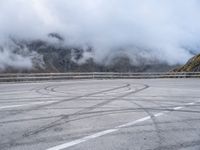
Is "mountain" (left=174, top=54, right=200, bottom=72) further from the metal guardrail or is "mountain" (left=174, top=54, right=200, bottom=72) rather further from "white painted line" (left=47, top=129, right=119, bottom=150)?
"white painted line" (left=47, top=129, right=119, bottom=150)

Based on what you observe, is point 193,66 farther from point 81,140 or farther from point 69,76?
point 81,140

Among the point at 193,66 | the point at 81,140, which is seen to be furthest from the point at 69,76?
the point at 193,66

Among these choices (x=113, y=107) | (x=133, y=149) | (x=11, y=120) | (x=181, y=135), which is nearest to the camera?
(x=133, y=149)

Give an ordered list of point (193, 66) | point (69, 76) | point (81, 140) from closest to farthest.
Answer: point (81, 140) < point (69, 76) < point (193, 66)

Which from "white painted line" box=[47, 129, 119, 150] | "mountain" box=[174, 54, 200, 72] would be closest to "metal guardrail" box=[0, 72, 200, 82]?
"white painted line" box=[47, 129, 119, 150]

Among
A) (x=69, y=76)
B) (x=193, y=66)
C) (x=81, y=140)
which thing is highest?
(x=193, y=66)

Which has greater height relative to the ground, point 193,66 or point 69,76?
point 193,66

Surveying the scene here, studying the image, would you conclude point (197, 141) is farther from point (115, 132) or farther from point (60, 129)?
point (60, 129)

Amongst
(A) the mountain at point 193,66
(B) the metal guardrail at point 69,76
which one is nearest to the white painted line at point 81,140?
(B) the metal guardrail at point 69,76

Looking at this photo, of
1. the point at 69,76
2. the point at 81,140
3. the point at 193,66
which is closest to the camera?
the point at 81,140

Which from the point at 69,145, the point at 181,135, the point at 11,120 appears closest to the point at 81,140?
the point at 69,145

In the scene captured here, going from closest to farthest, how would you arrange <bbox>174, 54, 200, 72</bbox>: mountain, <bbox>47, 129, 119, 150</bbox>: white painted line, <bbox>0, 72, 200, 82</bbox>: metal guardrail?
<bbox>47, 129, 119, 150</bbox>: white painted line → <bbox>0, 72, 200, 82</bbox>: metal guardrail → <bbox>174, 54, 200, 72</bbox>: mountain

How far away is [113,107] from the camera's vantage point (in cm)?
1200

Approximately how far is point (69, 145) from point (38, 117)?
10.9 feet
